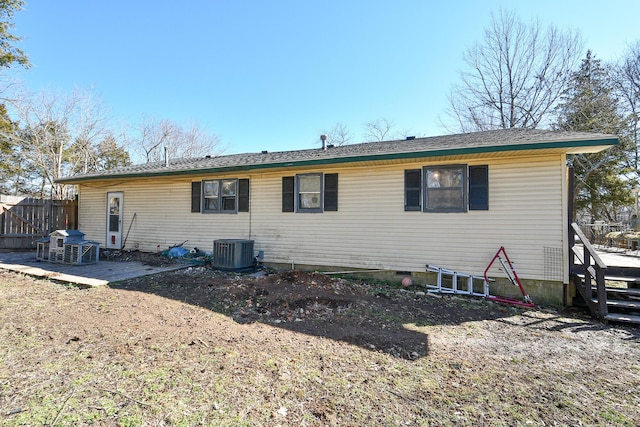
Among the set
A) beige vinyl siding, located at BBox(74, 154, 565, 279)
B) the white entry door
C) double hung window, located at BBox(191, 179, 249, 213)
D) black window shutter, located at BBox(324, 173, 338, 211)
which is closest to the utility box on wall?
beige vinyl siding, located at BBox(74, 154, 565, 279)

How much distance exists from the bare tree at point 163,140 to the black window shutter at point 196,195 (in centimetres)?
1797

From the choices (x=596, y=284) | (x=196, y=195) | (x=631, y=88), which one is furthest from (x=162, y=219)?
(x=631, y=88)

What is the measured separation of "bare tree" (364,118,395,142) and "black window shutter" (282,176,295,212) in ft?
57.6

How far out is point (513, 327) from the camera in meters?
4.49

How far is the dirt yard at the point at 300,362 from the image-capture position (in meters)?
2.26

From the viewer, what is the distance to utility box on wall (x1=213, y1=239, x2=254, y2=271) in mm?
7492

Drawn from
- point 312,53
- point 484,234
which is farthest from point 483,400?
point 312,53

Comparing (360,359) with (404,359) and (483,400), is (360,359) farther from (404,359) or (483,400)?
(483,400)

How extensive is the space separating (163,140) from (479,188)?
85.6 ft

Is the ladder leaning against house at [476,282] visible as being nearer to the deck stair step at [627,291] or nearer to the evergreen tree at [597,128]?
the deck stair step at [627,291]

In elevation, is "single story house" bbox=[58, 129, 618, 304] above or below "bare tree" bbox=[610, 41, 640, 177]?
below

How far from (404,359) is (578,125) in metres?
20.0

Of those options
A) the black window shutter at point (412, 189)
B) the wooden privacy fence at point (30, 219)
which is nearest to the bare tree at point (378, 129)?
the black window shutter at point (412, 189)

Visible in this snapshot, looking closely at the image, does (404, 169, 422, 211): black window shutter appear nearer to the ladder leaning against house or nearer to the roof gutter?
the roof gutter
